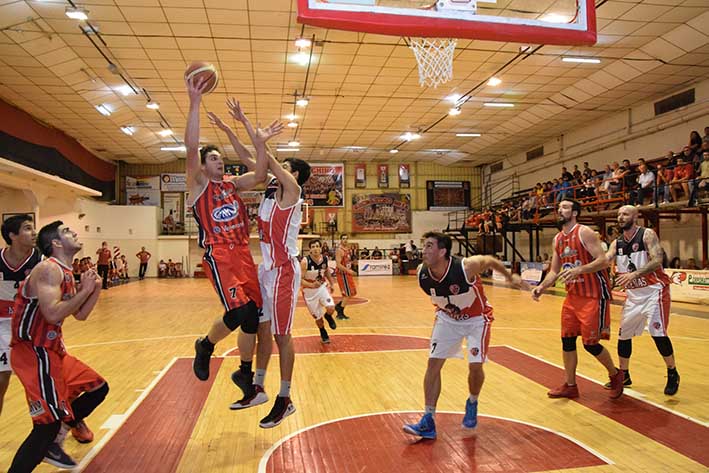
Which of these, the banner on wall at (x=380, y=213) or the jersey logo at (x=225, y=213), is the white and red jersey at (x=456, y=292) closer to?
the jersey logo at (x=225, y=213)

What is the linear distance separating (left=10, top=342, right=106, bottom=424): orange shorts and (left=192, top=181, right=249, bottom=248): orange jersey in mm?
1247

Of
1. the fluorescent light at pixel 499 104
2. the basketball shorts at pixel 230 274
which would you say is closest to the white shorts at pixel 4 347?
the basketball shorts at pixel 230 274

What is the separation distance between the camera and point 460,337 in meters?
4.45

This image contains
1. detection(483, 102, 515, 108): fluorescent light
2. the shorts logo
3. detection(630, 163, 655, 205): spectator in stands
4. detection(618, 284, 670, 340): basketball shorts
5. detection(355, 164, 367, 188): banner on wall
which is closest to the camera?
the shorts logo

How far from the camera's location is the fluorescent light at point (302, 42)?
42.8ft

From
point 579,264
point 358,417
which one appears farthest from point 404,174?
point 358,417

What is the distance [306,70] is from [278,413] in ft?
42.4

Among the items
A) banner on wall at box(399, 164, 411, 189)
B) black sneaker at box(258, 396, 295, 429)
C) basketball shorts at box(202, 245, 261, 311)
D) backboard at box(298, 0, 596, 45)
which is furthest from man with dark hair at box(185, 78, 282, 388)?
banner on wall at box(399, 164, 411, 189)

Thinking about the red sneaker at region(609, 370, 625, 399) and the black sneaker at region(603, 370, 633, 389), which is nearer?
the red sneaker at region(609, 370, 625, 399)

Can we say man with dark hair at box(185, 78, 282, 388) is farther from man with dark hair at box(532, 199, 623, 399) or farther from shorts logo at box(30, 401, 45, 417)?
man with dark hair at box(532, 199, 623, 399)

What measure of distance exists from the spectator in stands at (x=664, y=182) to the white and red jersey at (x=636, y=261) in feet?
32.7

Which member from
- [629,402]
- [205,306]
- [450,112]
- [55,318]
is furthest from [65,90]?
[629,402]

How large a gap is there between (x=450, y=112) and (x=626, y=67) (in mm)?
6335

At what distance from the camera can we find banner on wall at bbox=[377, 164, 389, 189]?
3091 cm
